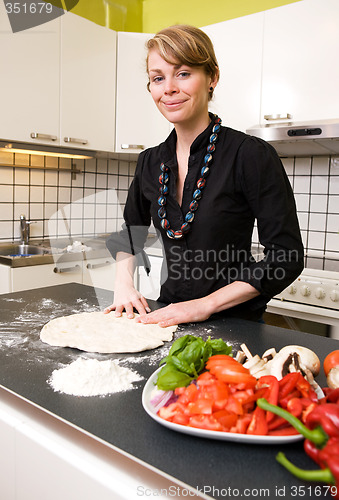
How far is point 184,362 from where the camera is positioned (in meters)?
0.66

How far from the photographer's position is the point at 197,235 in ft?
4.02

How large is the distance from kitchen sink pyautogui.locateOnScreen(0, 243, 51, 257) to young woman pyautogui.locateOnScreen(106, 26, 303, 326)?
4.07 ft

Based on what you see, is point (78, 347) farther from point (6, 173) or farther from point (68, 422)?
point (6, 173)

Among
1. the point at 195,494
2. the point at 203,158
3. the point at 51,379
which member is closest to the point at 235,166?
the point at 203,158

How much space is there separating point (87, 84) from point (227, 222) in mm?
1749

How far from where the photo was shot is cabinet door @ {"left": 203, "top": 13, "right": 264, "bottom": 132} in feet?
7.52

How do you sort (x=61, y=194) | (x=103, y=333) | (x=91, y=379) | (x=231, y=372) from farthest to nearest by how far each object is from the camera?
1. (x=61, y=194)
2. (x=103, y=333)
3. (x=91, y=379)
4. (x=231, y=372)

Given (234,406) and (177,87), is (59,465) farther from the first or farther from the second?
(177,87)

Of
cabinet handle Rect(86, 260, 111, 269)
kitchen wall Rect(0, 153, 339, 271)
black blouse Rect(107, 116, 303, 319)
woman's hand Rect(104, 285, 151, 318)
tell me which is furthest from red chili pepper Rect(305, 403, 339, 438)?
cabinet handle Rect(86, 260, 111, 269)

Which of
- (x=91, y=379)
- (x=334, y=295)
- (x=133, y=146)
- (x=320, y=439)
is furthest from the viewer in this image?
(x=133, y=146)

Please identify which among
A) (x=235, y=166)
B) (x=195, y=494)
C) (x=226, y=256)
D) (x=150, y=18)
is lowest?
(x=195, y=494)

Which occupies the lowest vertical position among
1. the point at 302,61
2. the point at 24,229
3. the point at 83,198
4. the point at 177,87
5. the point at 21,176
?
the point at 24,229

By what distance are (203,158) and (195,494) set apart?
916mm

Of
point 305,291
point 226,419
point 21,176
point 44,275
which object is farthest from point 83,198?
point 226,419
